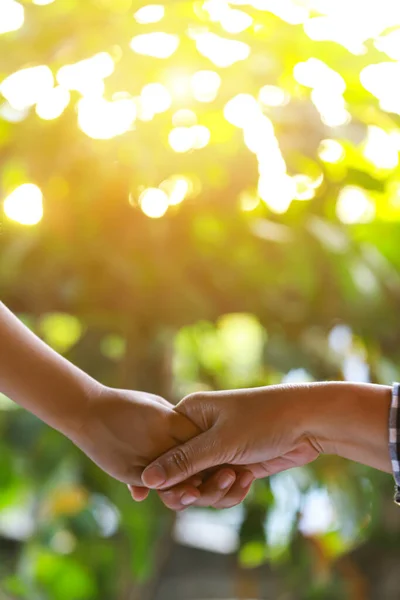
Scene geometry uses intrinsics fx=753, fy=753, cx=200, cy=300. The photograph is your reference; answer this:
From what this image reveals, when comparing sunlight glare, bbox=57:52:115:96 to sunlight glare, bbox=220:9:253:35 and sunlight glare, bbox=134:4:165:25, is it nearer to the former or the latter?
sunlight glare, bbox=134:4:165:25

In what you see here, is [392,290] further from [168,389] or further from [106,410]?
[106,410]

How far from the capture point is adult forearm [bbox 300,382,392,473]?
2.56ft

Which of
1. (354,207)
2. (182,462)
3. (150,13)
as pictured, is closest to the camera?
(182,462)

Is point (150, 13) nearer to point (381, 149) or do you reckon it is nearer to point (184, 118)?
point (184, 118)

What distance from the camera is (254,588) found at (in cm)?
149

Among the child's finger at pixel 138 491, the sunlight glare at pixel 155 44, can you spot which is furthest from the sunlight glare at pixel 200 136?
the child's finger at pixel 138 491

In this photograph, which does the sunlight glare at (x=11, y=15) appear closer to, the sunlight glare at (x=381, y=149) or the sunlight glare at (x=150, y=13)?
the sunlight glare at (x=150, y=13)

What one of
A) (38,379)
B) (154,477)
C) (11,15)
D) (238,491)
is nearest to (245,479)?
(238,491)

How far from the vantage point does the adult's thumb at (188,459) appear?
0.85 metres

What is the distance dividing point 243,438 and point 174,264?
1.02 ft

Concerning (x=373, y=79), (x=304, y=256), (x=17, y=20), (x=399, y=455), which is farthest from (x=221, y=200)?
(x=399, y=455)

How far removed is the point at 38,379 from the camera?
0.83 meters

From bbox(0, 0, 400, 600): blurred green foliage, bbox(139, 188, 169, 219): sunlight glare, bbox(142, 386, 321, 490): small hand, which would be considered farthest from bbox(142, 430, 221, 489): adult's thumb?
bbox(139, 188, 169, 219): sunlight glare

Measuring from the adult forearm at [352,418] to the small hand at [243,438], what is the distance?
0.06 feet
